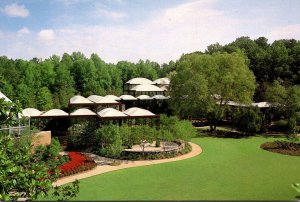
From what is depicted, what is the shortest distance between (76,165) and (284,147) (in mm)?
18287

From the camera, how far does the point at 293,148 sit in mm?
30219

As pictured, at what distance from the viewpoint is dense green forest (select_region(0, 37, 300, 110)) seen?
169 feet

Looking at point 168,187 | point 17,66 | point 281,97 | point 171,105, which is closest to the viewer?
point 168,187

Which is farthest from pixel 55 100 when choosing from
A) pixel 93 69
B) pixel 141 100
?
pixel 93 69

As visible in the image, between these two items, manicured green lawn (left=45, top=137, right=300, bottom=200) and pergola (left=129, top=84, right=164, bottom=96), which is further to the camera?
pergola (left=129, top=84, right=164, bottom=96)

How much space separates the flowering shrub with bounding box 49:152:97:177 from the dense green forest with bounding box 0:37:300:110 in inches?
822

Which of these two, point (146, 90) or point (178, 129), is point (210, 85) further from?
point (146, 90)

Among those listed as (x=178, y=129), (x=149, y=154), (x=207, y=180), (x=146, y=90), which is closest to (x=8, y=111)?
(x=207, y=180)

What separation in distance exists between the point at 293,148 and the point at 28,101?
36.8 metres

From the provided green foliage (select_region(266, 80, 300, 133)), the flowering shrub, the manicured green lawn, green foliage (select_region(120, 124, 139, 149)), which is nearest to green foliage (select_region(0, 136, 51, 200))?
the manicured green lawn

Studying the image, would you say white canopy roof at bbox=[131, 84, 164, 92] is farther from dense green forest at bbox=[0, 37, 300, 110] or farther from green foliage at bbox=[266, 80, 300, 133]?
green foliage at bbox=[266, 80, 300, 133]

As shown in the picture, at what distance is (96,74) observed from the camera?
74.1 metres

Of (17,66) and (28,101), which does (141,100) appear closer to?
(28,101)

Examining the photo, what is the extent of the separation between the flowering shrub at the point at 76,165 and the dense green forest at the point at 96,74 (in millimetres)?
20889
